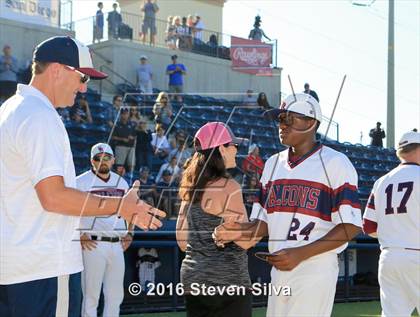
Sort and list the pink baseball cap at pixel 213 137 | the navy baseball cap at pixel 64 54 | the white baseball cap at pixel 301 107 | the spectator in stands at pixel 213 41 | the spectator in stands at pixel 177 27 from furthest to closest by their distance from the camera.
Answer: the spectator in stands at pixel 213 41 < the spectator in stands at pixel 177 27 < the pink baseball cap at pixel 213 137 < the white baseball cap at pixel 301 107 < the navy baseball cap at pixel 64 54

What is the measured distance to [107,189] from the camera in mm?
8516

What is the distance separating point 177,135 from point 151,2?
384 inches

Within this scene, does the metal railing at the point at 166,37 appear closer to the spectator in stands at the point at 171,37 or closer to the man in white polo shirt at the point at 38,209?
the spectator in stands at the point at 171,37

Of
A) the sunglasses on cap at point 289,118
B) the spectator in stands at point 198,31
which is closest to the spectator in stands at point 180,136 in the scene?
the spectator in stands at point 198,31

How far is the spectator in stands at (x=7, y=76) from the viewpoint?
1468cm

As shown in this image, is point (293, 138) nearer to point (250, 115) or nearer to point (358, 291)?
point (358, 291)

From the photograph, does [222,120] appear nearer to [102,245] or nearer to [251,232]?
[102,245]

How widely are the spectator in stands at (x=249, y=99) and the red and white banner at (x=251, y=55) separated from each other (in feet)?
7.29

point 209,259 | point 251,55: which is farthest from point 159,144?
point 251,55

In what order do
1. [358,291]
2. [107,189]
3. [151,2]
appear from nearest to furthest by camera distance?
[107,189]
[358,291]
[151,2]

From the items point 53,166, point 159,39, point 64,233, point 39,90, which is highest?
point 159,39

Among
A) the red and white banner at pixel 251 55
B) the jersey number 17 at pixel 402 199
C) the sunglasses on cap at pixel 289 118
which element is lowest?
the jersey number 17 at pixel 402 199

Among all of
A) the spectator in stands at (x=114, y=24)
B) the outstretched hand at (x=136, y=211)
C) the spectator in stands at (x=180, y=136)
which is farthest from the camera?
the spectator in stands at (x=114, y=24)

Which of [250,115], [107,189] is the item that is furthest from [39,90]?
[250,115]
